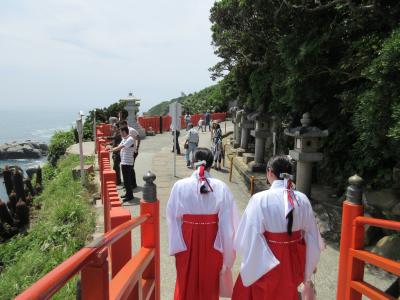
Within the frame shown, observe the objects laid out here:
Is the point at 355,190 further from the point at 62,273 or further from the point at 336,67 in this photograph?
the point at 336,67

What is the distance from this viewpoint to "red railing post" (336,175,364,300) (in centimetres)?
348

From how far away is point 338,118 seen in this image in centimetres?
849

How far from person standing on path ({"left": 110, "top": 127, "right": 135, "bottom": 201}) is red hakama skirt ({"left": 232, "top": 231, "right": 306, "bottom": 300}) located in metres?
5.94

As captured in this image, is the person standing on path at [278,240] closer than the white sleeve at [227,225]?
Yes

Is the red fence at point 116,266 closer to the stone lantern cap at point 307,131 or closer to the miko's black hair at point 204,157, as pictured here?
the miko's black hair at point 204,157

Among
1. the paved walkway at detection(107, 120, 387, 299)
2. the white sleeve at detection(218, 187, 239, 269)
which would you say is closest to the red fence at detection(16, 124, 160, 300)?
the white sleeve at detection(218, 187, 239, 269)

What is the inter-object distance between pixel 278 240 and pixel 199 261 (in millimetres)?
861

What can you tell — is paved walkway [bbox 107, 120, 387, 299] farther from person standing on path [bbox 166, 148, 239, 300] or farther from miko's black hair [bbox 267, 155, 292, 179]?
miko's black hair [bbox 267, 155, 292, 179]

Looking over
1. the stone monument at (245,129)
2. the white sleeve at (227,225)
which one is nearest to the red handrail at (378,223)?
the white sleeve at (227,225)

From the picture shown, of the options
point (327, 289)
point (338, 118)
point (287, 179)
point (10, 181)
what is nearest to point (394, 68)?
point (287, 179)

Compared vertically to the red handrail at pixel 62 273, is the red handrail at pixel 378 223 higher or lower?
lower

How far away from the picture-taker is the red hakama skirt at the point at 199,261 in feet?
12.2

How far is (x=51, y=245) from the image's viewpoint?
7.18 metres

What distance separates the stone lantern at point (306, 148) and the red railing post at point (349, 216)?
13.8 feet
